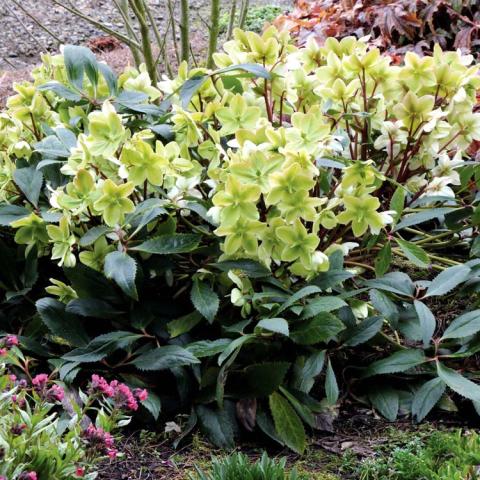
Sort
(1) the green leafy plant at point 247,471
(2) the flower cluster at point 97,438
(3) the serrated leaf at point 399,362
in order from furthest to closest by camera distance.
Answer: (3) the serrated leaf at point 399,362
(1) the green leafy plant at point 247,471
(2) the flower cluster at point 97,438

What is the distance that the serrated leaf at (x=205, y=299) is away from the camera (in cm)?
194

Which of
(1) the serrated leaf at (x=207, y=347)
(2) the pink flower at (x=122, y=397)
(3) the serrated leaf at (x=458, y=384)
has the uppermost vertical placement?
(2) the pink flower at (x=122, y=397)

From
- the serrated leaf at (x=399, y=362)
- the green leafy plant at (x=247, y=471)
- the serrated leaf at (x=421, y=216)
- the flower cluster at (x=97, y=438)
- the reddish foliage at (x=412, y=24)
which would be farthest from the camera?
the reddish foliage at (x=412, y=24)

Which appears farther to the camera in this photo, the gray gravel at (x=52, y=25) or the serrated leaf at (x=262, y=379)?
the gray gravel at (x=52, y=25)

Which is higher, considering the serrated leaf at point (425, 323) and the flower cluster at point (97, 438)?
the flower cluster at point (97, 438)

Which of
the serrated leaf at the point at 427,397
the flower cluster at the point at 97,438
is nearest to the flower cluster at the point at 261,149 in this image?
the serrated leaf at the point at 427,397

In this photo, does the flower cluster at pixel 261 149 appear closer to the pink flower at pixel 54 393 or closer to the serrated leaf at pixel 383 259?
the serrated leaf at pixel 383 259

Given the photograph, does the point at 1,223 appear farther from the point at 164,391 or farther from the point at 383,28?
the point at 383,28

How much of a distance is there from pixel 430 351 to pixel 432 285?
214mm

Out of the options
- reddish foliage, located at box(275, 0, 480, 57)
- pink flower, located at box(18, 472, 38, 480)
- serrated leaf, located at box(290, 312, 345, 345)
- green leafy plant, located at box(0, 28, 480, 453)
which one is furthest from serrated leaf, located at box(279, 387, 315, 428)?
reddish foliage, located at box(275, 0, 480, 57)

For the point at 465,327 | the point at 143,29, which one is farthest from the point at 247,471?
the point at 143,29

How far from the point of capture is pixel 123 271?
73.3 inches

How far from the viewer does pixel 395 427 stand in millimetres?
2004

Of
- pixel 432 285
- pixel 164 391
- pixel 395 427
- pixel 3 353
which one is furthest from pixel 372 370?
pixel 3 353
